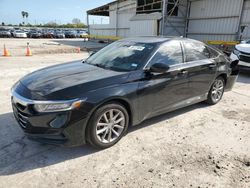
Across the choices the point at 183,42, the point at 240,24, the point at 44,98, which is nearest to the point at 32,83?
the point at 44,98

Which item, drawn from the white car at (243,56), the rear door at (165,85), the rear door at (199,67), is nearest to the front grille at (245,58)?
the white car at (243,56)

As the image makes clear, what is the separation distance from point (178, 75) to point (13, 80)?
18.1 feet

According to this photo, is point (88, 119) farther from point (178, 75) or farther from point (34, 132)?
point (178, 75)

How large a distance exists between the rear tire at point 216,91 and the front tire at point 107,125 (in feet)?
8.36

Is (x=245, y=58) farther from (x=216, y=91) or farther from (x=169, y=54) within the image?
(x=169, y=54)

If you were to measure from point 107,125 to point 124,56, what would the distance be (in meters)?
1.31

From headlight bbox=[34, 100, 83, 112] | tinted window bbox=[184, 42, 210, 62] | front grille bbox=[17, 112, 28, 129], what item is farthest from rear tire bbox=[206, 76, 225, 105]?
front grille bbox=[17, 112, 28, 129]

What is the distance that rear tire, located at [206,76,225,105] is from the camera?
4846mm

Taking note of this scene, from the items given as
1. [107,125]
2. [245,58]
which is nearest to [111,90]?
[107,125]

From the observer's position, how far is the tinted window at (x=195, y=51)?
4152 millimetres

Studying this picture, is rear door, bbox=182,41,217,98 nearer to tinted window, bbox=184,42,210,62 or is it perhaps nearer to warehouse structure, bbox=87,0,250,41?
tinted window, bbox=184,42,210,62

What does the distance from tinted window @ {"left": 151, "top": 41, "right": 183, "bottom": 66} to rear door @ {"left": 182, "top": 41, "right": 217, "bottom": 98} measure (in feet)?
0.60

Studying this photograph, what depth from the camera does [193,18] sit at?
18.4 m

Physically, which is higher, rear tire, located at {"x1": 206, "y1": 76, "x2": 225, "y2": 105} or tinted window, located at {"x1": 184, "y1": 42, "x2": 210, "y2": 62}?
tinted window, located at {"x1": 184, "y1": 42, "x2": 210, "y2": 62}
